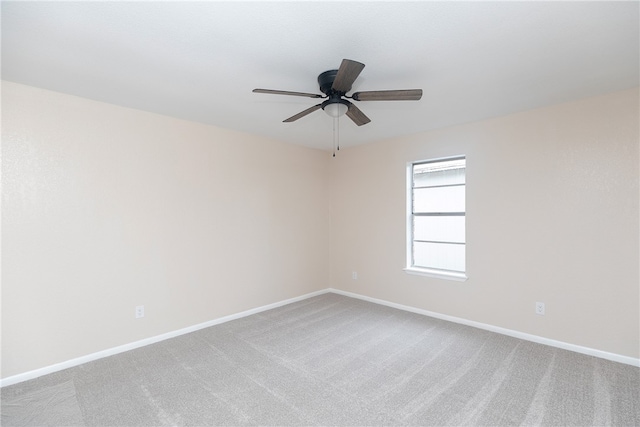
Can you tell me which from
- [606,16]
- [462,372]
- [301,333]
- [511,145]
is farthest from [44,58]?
[511,145]

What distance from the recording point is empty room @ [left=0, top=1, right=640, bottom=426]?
6.18ft

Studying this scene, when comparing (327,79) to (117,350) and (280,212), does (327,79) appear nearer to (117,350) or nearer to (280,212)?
(280,212)

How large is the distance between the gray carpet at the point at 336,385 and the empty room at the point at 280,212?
21mm

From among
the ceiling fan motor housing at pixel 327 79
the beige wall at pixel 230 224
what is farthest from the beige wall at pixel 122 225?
the ceiling fan motor housing at pixel 327 79

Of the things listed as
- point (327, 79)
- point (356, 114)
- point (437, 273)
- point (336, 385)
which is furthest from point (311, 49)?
point (437, 273)

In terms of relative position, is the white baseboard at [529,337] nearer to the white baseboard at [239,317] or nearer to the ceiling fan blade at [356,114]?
the white baseboard at [239,317]

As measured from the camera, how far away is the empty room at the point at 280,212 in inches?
74.2

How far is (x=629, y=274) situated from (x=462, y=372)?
175 centimetres

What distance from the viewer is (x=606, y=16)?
1.66m

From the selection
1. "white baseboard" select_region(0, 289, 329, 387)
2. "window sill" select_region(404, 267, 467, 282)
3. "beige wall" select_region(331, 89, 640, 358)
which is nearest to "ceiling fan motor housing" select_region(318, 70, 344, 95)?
"beige wall" select_region(331, 89, 640, 358)

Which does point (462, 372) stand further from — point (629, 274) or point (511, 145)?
point (511, 145)

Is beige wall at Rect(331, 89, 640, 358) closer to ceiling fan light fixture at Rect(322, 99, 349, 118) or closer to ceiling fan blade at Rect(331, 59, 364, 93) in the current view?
ceiling fan light fixture at Rect(322, 99, 349, 118)

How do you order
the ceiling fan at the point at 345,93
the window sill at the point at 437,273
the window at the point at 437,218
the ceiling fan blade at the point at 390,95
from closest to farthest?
the ceiling fan at the point at 345,93, the ceiling fan blade at the point at 390,95, the window sill at the point at 437,273, the window at the point at 437,218

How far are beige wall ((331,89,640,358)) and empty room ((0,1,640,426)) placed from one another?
0.02 meters
